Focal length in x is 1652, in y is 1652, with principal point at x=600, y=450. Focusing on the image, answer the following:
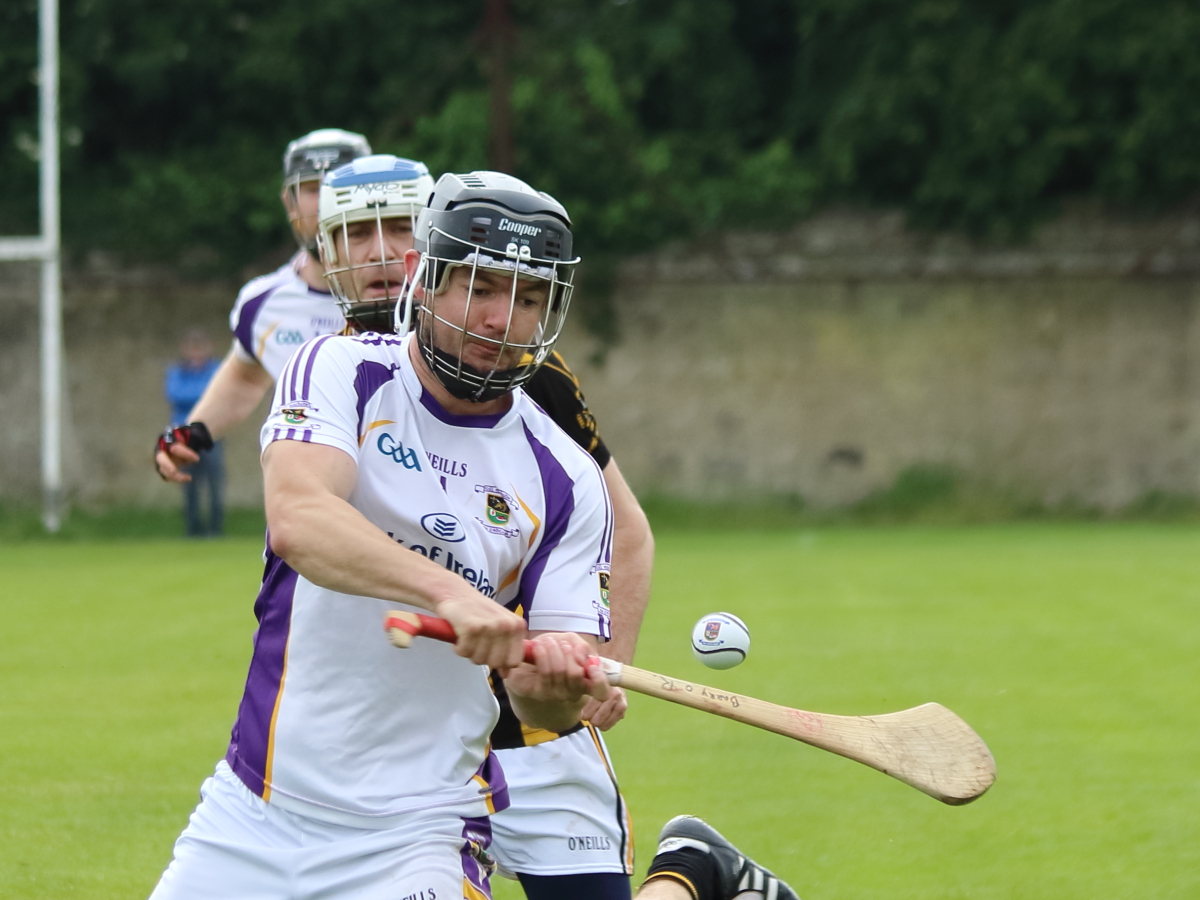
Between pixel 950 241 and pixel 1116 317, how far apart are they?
7.40ft

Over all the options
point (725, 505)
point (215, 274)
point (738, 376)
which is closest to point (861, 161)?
point (738, 376)

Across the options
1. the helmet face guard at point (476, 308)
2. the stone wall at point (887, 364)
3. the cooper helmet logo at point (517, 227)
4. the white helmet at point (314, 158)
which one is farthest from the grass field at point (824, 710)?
the stone wall at point (887, 364)

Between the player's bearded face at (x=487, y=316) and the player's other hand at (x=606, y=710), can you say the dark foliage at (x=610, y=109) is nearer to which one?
the player's other hand at (x=606, y=710)

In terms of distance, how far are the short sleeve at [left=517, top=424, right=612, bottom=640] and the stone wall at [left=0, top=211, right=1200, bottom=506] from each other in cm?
1628

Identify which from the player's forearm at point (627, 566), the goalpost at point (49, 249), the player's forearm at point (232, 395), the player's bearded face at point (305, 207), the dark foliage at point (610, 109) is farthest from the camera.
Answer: the dark foliage at point (610, 109)

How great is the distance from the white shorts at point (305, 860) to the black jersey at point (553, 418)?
847 mm

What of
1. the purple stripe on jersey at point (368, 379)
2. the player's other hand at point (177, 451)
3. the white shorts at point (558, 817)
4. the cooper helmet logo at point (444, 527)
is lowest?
the white shorts at point (558, 817)

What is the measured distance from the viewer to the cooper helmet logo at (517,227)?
3379 millimetres

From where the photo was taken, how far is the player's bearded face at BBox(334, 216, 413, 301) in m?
4.57

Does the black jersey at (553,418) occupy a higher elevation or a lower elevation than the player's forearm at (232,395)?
higher

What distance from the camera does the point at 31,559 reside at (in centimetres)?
1499

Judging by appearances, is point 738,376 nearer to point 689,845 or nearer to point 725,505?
point 725,505

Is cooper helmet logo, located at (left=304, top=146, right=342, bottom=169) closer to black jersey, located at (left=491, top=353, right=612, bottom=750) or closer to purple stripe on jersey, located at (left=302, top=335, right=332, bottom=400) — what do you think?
black jersey, located at (left=491, top=353, right=612, bottom=750)

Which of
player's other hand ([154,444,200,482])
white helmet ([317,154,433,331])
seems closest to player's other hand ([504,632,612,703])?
white helmet ([317,154,433,331])
